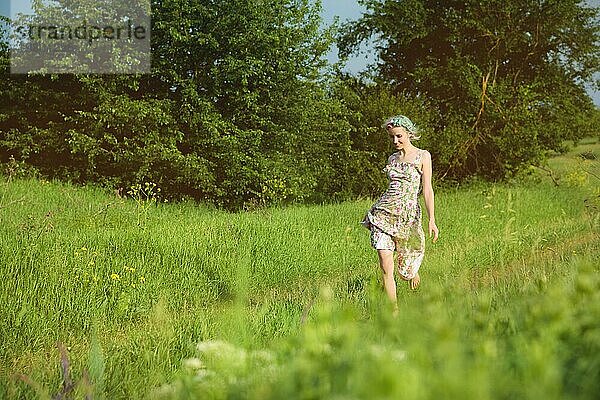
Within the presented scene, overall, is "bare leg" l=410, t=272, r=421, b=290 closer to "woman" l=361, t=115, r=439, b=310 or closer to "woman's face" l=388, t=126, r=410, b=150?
"woman" l=361, t=115, r=439, b=310

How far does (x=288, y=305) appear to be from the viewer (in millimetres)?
6703

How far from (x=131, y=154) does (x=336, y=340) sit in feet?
55.6

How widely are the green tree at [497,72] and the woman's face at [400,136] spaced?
15.4 meters

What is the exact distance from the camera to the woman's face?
262 inches

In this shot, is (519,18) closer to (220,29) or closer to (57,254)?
(220,29)

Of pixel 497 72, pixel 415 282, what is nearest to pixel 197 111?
pixel 497 72

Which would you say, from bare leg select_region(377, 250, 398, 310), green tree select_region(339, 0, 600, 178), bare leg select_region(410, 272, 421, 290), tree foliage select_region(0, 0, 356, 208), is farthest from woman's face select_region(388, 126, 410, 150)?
green tree select_region(339, 0, 600, 178)

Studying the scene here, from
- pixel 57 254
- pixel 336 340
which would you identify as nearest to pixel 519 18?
pixel 57 254

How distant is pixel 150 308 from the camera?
7.16 meters

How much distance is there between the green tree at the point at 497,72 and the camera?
22.1 m

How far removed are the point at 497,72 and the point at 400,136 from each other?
60.4ft

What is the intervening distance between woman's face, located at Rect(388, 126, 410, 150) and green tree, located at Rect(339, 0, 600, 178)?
50.6ft

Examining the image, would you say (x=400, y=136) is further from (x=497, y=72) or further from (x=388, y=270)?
(x=497, y=72)

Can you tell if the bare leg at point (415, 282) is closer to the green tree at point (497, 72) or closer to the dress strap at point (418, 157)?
the dress strap at point (418, 157)
